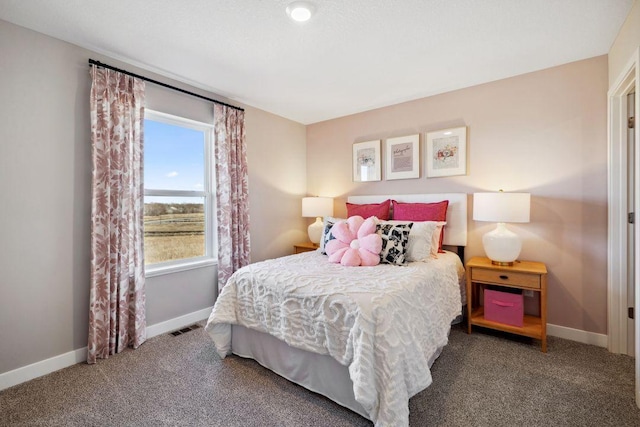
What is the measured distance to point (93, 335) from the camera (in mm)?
2229

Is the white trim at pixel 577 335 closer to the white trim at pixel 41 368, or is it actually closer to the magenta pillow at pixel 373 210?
the magenta pillow at pixel 373 210

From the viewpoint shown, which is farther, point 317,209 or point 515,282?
point 317,209

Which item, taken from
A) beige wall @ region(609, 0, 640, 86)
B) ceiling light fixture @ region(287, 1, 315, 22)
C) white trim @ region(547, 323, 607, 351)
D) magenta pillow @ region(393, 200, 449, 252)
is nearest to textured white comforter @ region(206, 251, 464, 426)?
magenta pillow @ region(393, 200, 449, 252)

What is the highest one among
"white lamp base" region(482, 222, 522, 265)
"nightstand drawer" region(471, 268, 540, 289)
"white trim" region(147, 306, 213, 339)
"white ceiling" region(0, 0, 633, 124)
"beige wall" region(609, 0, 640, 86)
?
"white ceiling" region(0, 0, 633, 124)

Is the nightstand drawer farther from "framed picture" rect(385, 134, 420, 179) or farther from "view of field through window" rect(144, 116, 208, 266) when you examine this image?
"view of field through window" rect(144, 116, 208, 266)

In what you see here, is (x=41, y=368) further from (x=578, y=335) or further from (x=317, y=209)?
(x=578, y=335)

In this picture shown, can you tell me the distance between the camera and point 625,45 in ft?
6.53

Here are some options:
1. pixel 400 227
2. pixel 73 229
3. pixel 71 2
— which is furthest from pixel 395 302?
pixel 71 2

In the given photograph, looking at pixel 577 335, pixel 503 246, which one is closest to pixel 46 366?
pixel 503 246

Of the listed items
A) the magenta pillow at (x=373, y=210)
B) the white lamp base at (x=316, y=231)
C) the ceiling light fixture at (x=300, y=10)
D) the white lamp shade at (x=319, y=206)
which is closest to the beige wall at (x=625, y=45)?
the ceiling light fixture at (x=300, y=10)

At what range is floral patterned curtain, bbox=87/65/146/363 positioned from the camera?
226cm

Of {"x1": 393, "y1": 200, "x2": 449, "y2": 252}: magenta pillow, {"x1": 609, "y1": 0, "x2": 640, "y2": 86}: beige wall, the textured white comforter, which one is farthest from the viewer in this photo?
{"x1": 393, "y1": 200, "x2": 449, "y2": 252}: magenta pillow

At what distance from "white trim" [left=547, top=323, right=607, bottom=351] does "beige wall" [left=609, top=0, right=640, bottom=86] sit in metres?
2.06

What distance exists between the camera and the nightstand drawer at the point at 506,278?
7.75 ft
